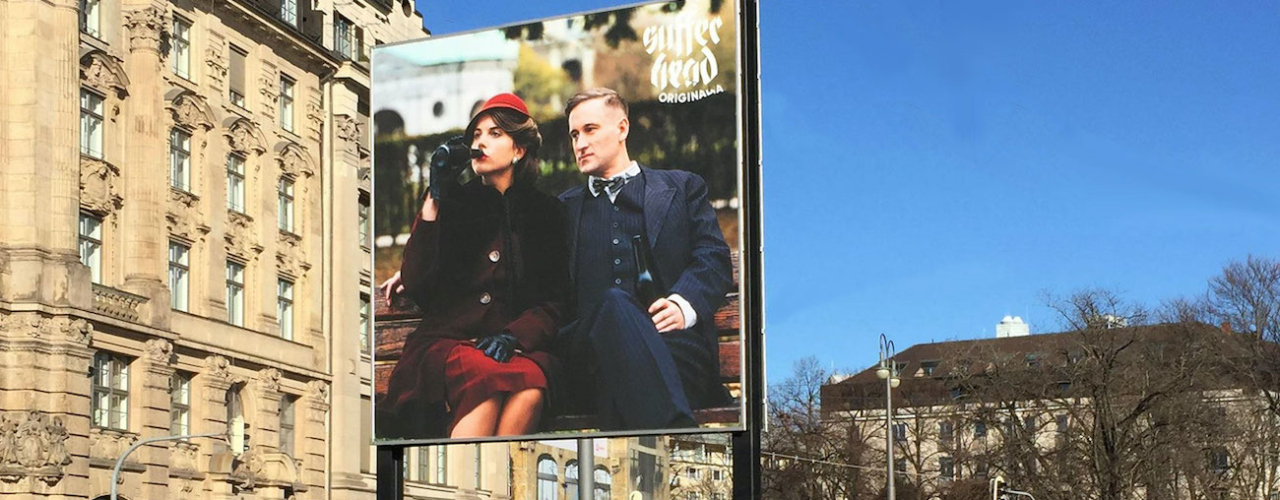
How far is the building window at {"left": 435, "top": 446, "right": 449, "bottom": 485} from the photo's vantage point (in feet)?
215

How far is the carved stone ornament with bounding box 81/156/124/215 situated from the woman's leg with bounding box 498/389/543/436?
65.6 feet

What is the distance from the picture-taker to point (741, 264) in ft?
95.0

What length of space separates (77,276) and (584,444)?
57.8ft

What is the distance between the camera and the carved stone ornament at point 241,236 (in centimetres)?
5388

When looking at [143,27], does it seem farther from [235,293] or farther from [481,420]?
[481,420]

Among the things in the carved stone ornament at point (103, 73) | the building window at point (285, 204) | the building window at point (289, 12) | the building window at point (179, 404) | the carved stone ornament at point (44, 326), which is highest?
the building window at point (289, 12)

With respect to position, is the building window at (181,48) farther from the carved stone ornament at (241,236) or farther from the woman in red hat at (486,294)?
the woman in red hat at (486,294)

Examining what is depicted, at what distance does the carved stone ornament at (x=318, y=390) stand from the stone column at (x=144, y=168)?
29.9ft

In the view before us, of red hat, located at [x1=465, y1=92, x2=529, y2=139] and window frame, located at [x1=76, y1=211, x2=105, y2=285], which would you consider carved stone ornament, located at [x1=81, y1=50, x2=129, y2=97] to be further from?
red hat, located at [x1=465, y1=92, x2=529, y2=139]

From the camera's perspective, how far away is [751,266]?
28953 millimetres

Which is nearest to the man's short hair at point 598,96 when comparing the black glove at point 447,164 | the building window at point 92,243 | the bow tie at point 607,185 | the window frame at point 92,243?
the bow tie at point 607,185

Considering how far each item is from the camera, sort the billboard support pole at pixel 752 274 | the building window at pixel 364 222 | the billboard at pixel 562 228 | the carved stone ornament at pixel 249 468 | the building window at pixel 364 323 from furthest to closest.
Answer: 1. the building window at pixel 364 222
2. the building window at pixel 364 323
3. the carved stone ornament at pixel 249 468
4. the billboard at pixel 562 228
5. the billboard support pole at pixel 752 274

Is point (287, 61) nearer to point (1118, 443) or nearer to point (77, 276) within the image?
point (77, 276)

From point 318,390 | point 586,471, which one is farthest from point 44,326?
point 586,471
